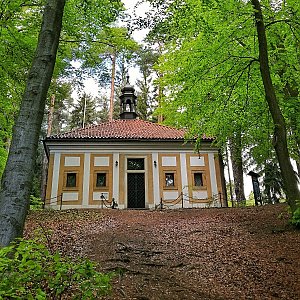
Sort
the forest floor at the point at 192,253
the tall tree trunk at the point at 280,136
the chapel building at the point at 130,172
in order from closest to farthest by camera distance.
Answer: the forest floor at the point at 192,253, the tall tree trunk at the point at 280,136, the chapel building at the point at 130,172

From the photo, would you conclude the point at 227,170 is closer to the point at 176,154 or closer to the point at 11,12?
the point at 176,154

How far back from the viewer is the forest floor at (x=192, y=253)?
17.2 ft

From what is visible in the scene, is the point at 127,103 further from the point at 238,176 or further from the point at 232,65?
the point at 232,65

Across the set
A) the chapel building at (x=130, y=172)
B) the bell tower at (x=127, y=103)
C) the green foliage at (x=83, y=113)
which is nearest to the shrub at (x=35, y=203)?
the chapel building at (x=130, y=172)

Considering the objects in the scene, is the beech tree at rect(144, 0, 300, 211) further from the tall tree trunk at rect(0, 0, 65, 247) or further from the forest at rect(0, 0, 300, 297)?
the tall tree trunk at rect(0, 0, 65, 247)

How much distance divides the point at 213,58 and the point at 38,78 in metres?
6.67

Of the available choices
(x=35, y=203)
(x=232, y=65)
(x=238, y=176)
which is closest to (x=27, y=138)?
(x=232, y=65)

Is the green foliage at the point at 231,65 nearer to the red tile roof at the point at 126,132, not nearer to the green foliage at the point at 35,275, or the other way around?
the green foliage at the point at 35,275

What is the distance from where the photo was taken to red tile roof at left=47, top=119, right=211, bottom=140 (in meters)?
18.8

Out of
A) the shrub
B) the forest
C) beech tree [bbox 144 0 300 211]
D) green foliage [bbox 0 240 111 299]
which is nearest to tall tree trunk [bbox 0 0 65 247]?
green foliage [bbox 0 240 111 299]

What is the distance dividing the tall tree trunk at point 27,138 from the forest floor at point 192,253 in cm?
35

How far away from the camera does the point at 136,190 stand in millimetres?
18625

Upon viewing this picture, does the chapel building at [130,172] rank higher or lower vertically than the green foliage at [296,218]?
higher

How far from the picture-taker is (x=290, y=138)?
1242 centimetres
